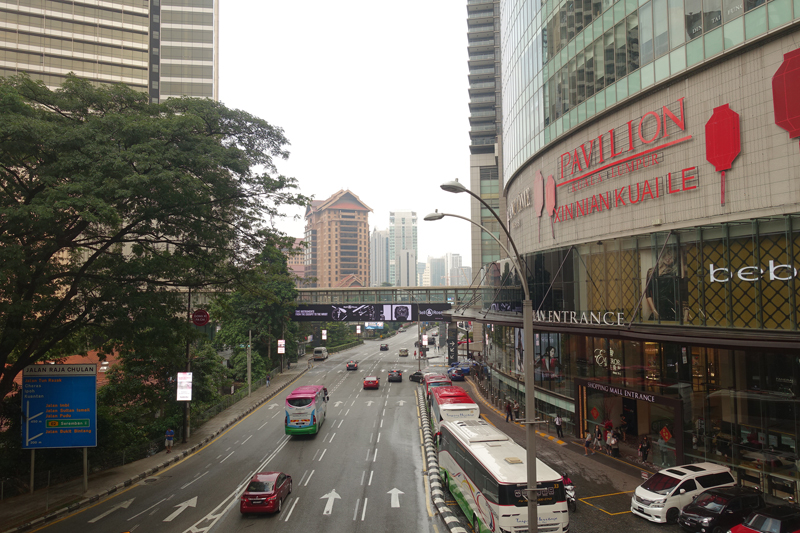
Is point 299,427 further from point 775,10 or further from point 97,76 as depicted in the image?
point 97,76

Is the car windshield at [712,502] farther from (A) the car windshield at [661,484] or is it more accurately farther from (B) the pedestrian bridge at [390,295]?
(B) the pedestrian bridge at [390,295]

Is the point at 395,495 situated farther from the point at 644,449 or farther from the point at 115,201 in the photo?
the point at 115,201

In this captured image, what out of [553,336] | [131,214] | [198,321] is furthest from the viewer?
[553,336]

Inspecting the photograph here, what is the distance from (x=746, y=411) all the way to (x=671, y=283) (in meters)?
6.14

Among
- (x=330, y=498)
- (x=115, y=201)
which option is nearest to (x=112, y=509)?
(x=330, y=498)

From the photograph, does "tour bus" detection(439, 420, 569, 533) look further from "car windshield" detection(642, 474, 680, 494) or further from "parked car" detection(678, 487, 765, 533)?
"parked car" detection(678, 487, 765, 533)

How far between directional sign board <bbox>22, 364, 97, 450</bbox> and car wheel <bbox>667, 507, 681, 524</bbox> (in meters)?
22.7

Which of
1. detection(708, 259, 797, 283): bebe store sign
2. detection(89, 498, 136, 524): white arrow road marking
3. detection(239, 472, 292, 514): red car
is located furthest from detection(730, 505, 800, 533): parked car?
detection(89, 498, 136, 524): white arrow road marking

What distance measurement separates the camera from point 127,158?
17.2 metres

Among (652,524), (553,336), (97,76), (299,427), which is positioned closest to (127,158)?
(299,427)

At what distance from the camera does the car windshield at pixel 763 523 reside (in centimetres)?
1307

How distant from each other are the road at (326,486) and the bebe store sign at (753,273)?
9782mm

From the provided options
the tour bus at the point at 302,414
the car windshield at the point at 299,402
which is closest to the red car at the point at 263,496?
the tour bus at the point at 302,414

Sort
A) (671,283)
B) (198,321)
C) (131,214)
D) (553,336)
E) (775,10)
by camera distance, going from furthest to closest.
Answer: (553,336), (198,321), (671,283), (131,214), (775,10)
